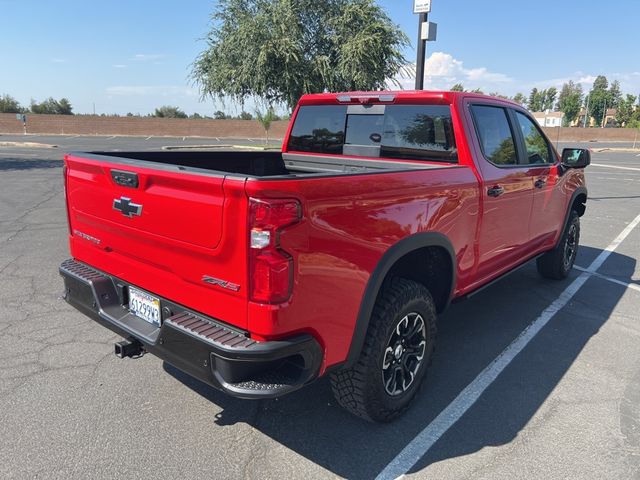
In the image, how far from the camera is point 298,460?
8.68 ft

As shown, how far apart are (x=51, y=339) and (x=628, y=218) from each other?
10351mm

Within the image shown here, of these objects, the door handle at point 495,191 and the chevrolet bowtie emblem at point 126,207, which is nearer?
the chevrolet bowtie emblem at point 126,207

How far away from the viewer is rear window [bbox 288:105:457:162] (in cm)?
366

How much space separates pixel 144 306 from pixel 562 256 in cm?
469

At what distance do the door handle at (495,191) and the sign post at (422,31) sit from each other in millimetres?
5636

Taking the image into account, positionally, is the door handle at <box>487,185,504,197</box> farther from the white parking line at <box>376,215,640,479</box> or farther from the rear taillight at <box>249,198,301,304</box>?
the rear taillight at <box>249,198,301,304</box>

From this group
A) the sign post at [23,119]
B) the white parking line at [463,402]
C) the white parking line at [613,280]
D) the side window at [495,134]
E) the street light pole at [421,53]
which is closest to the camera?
the white parking line at [463,402]

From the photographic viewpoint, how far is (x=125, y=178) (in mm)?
2598

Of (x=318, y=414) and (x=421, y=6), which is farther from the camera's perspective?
(x=421, y=6)

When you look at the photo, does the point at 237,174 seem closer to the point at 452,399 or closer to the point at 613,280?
the point at 452,399

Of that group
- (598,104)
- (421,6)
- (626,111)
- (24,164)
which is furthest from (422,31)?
(598,104)

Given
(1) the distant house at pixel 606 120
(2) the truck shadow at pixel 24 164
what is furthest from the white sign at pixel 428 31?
(1) the distant house at pixel 606 120

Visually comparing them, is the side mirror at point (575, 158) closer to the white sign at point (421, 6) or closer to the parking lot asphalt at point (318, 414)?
the parking lot asphalt at point (318, 414)

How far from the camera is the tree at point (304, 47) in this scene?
16953 millimetres
